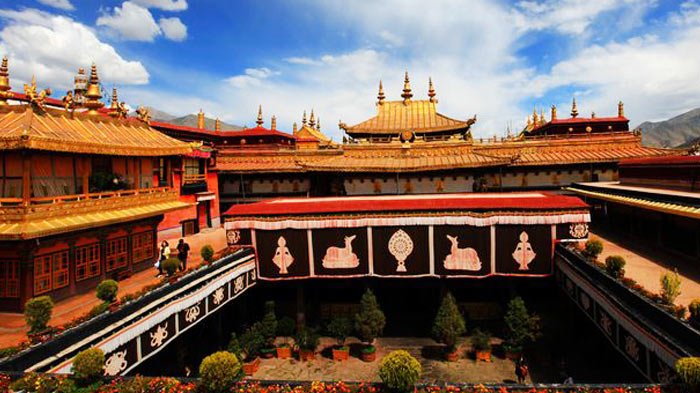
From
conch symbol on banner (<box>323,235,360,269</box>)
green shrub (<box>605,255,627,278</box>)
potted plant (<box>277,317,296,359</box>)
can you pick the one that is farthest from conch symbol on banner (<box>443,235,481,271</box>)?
potted plant (<box>277,317,296,359</box>)

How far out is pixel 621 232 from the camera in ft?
72.1

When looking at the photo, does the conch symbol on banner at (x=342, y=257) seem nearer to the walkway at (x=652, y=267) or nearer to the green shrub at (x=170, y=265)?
the green shrub at (x=170, y=265)

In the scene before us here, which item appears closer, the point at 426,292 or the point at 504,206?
the point at 504,206

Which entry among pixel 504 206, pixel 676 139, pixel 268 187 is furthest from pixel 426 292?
pixel 676 139

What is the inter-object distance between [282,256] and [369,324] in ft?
16.0

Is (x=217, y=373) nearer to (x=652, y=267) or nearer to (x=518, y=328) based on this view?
(x=518, y=328)

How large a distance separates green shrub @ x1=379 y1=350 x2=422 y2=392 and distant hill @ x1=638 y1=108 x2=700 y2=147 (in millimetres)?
175359

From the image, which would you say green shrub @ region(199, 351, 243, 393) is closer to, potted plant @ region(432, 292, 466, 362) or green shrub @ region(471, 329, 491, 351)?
potted plant @ region(432, 292, 466, 362)

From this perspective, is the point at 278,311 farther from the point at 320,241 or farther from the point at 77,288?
the point at 77,288

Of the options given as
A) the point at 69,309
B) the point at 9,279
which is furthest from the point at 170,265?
the point at 9,279

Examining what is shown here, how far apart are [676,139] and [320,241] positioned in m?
193

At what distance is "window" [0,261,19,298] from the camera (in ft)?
39.2

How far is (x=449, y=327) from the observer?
1611cm

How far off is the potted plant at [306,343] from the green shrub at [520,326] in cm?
838
